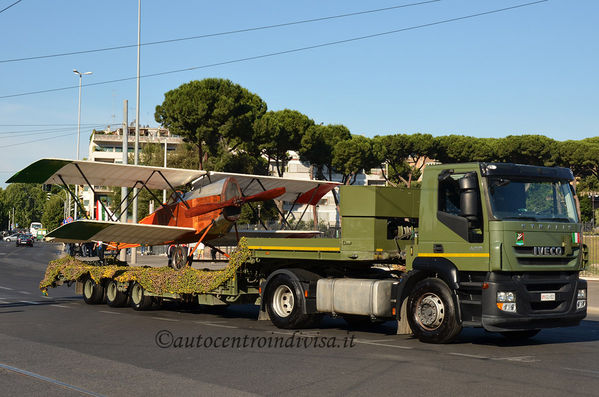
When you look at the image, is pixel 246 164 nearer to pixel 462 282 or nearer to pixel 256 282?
pixel 256 282

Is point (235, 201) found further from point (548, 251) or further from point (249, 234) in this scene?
point (548, 251)

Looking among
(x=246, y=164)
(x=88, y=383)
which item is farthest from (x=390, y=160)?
(x=88, y=383)

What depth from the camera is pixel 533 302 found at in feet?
30.8

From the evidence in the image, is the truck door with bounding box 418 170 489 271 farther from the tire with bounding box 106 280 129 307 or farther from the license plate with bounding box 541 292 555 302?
the tire with bounding box 106 280 129 307

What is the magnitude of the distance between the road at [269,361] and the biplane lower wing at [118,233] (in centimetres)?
362

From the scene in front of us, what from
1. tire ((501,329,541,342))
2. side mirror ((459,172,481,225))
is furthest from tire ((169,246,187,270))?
side mirror ((459,172,481,225))

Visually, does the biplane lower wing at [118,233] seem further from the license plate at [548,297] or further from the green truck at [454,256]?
the license plate at [548,297]

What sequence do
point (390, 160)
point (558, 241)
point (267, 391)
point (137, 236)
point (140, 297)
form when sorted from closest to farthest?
point (267, 391) → point (558, 241) → point (140, 297) → point (137, 236) → point (390, 160)

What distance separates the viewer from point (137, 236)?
18156mm

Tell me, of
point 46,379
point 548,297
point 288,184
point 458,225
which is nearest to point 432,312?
point 458,225

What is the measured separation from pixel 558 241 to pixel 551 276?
Result: 51 cm

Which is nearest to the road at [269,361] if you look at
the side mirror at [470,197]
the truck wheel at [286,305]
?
the truck wheel at [286,305]

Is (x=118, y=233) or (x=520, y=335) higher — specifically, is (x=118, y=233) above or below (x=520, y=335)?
above

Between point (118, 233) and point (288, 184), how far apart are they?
16.5 feet
